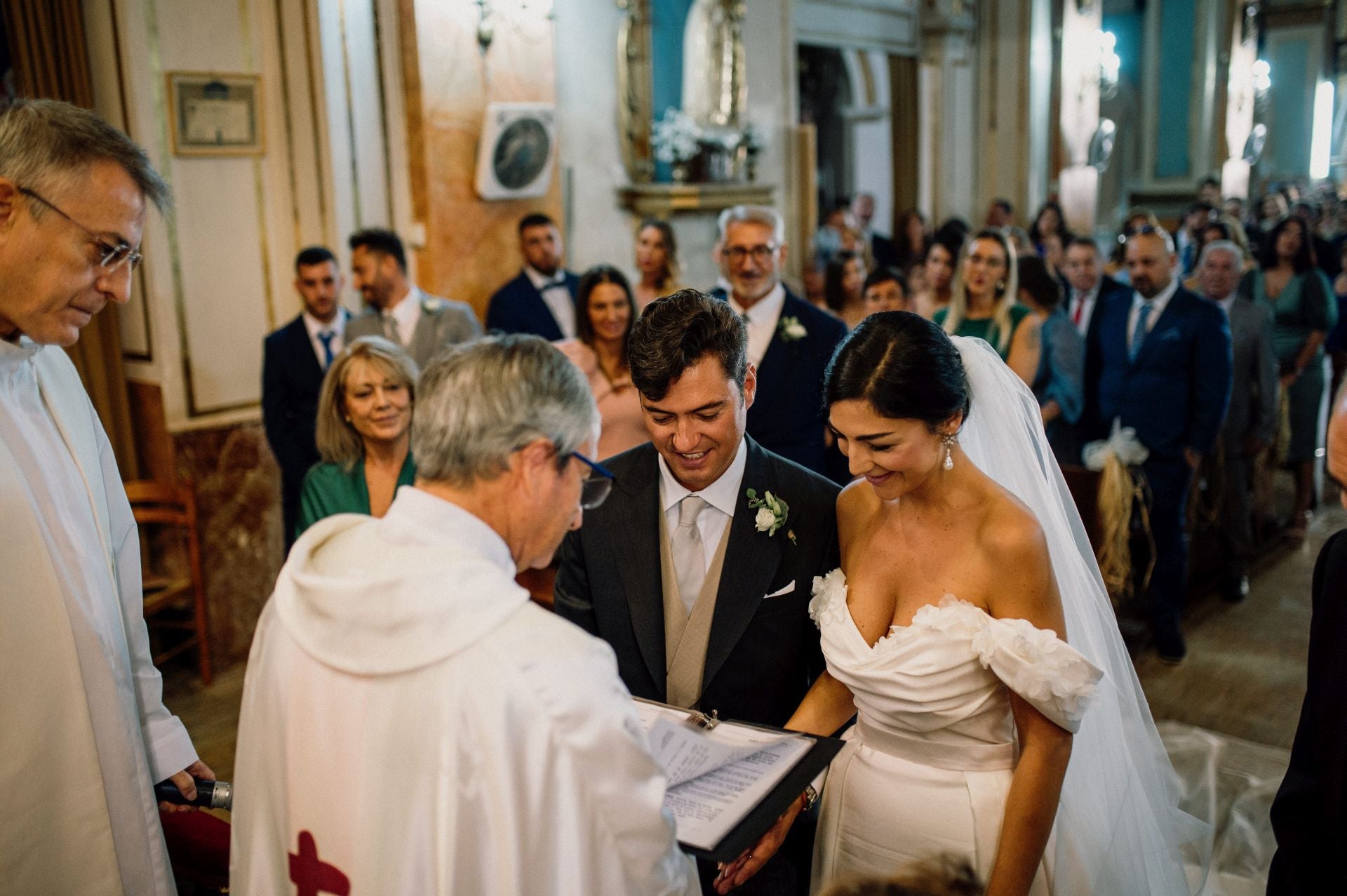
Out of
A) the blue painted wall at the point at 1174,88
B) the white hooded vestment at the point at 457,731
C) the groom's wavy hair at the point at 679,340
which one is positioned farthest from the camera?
the blue painted wall at the point at 1174,88

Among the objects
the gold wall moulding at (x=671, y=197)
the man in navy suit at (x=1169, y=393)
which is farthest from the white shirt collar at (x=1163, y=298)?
the gold wall moulding at (x=671, y=197)

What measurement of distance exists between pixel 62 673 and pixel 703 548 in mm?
1137

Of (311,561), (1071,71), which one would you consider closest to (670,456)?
(311,561)

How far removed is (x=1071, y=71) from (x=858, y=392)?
12.0 m

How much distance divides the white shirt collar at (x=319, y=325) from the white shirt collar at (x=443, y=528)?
3.45 meters

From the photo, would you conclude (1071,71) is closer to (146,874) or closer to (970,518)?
(970,518)

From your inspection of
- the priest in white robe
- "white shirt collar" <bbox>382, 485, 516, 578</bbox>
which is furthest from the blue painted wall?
"white shirt collar" <bbox>382, 485, 516, 578</bbox>

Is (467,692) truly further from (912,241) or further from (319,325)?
(912,241)

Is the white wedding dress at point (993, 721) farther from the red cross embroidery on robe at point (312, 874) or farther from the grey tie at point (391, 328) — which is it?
the grey tie at point (391, 328)

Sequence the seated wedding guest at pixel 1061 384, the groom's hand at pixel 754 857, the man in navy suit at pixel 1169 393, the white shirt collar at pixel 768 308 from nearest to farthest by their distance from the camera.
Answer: the groom's hand at pixel 754 857 → the white shirt collar at pixel 768 308 → the man in navy suit at pixel 1169 393 → the seated wedding guest at pixel 1061 384

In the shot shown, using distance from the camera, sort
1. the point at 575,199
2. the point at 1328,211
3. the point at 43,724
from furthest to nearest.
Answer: the point at 1328,211, the point at 575,199, the point at 43,724

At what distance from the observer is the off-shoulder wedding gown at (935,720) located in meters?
1.82

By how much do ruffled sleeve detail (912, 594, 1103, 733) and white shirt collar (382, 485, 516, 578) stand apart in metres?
→ 0.88

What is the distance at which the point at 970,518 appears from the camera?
6.38 feet
